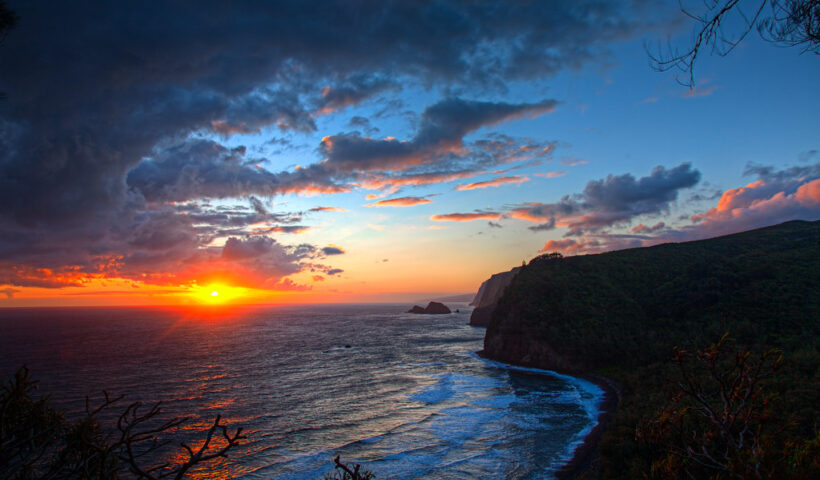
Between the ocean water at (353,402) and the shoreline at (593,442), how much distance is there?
0.67m

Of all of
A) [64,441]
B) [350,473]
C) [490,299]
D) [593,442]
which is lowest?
[593,442]

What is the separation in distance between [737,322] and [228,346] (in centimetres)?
8045

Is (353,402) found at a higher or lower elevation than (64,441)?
lower

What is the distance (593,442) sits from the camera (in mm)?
24078

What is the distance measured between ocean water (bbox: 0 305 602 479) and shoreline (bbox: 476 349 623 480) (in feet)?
2.19

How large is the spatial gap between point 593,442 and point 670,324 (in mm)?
29236

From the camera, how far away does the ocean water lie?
22797 millimetres

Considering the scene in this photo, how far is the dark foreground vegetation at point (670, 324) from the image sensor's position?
63.0 ft

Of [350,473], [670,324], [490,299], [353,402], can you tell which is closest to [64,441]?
[350,473]

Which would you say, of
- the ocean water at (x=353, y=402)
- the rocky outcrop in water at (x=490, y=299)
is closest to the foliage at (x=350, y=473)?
the ocean water at (x=353, y=402)

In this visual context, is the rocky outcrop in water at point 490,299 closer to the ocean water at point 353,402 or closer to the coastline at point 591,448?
the ocean water at point 353,402

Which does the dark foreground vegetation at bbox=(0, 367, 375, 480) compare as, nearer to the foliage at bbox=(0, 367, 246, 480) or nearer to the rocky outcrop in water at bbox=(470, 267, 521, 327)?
the foliage at bbox=(0, 367, 246, 480)

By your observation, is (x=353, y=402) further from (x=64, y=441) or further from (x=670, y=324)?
(x=670, y=324)

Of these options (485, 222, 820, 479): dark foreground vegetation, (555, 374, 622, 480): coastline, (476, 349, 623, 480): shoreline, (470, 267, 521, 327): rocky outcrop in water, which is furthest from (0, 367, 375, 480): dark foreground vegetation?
(470, 267, 521, 327): rocky outcrop in water
